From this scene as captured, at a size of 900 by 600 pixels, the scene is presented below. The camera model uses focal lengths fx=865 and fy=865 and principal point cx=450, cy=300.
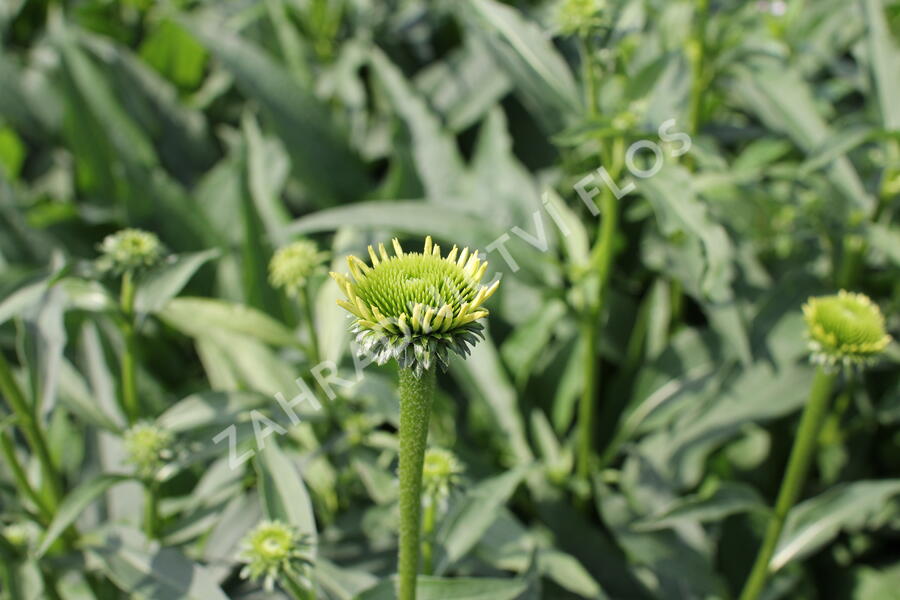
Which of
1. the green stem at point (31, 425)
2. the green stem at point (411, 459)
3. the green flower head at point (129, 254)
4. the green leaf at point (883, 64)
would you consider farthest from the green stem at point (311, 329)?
the green leaf at point (883, 64)

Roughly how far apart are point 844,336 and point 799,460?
0.88 ft

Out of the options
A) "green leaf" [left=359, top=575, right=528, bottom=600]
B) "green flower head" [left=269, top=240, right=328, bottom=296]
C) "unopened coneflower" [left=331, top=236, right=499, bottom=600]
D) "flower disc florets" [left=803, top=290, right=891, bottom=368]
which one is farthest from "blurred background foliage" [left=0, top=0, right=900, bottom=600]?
"unopened coneflower" [left=331, top=236, right=499, bottom=600]

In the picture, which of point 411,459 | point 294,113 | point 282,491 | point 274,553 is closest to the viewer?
point 411,459

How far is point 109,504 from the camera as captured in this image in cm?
206

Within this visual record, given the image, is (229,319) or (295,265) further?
(229,319)

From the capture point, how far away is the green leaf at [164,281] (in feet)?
5.62

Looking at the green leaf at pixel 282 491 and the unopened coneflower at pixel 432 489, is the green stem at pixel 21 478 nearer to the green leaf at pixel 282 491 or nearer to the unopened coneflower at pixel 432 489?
the green leaf at pixel 282 491

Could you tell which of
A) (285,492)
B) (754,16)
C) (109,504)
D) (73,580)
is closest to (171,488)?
(109,504)

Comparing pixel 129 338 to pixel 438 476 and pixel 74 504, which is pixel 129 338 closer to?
pixel 74 504

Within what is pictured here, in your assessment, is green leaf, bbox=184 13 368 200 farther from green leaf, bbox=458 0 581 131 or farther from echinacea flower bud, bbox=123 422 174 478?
echinacea flower bud, bbox=123 422 174 478

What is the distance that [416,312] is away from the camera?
1.00 meters

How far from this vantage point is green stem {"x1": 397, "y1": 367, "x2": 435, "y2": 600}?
1.10 m

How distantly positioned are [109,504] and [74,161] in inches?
55.2

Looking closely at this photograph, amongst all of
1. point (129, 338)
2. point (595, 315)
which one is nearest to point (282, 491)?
point (129, 338)
